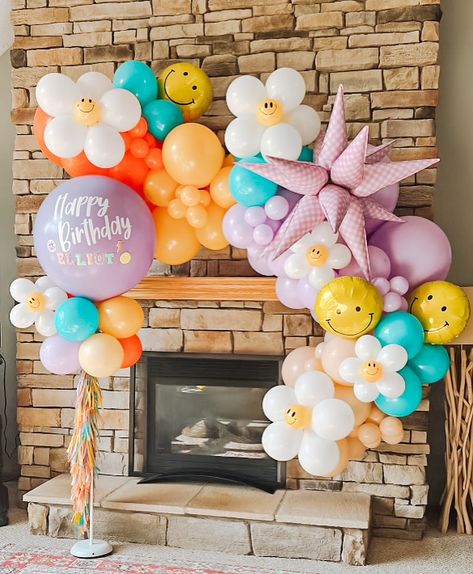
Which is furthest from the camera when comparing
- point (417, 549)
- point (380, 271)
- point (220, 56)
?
point (220, 56)

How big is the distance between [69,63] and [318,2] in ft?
4.01

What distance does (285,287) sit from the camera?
306cm

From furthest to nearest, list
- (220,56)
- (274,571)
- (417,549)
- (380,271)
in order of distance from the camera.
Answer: (220,56)
(417,549)
(274,571)
(380,271)

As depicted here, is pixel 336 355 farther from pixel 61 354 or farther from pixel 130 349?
pixel 61 354

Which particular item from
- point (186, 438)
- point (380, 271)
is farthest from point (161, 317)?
point (380, 271)

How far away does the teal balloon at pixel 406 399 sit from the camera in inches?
110

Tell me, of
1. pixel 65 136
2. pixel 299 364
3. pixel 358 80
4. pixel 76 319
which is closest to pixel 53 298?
pixel 76 319

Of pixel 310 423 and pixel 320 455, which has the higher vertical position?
pixel 310 423

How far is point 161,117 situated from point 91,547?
5.92ft

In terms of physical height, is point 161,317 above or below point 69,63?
below

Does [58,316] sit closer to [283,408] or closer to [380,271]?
[283,408]

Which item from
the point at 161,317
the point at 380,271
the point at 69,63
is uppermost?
the point at 69,63

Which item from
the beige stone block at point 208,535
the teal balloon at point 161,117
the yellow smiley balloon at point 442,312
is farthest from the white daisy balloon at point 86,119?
the beige stone block at point 208,535

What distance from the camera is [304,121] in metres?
2.97
